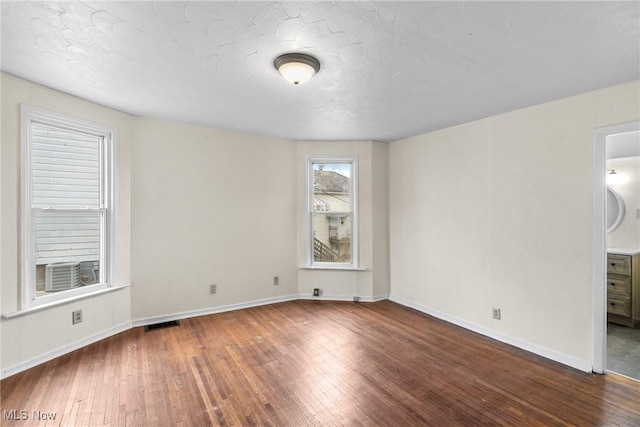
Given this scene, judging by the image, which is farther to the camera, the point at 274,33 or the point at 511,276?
the point at 511,276

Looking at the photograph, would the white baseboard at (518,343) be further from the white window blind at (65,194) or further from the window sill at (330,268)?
the white window blind at (65,194)

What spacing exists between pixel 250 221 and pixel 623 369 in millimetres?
4269

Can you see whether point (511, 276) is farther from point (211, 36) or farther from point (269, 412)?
point (211, 36)

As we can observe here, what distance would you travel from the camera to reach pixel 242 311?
13.7 feet

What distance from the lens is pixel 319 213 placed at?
474 cm

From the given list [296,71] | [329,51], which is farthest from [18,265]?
[329,51]

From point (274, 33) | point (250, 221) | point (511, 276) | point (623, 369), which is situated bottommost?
point (623, 369)

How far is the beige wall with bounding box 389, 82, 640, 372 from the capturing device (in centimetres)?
271

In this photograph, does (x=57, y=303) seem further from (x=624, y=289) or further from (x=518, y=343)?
(x=624, y=289)

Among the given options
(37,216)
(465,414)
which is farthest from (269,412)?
(37,216)

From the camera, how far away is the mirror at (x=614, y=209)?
4.24 m

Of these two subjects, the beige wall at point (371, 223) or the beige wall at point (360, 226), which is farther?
the beige wall at point (360, 226)

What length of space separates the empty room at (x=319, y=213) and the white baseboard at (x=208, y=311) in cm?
3

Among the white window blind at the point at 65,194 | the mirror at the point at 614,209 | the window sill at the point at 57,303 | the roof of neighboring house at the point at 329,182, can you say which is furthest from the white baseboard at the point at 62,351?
the mirror at the point at 614,209
